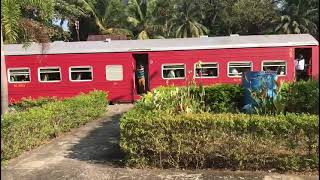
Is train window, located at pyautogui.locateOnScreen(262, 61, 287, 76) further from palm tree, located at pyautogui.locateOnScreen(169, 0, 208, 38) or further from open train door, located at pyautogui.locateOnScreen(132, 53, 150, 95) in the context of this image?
palm tree, located at pyautogui.locateOnScreen(169, 0, 208, 38)

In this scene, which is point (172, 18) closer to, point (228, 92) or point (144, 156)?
point (228, 92)

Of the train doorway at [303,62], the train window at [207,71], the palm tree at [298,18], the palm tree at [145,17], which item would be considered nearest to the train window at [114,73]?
the train window at [207,71]

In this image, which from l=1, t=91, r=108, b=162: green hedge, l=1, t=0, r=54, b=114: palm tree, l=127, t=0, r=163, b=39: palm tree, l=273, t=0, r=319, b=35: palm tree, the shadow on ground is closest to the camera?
l=1, t=91, r=108, b=162: green hedge

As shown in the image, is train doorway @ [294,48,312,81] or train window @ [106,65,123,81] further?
train window @ [106,65,123,81]

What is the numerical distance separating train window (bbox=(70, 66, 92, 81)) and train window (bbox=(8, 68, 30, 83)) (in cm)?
193

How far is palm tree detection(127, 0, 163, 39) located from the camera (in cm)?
4106

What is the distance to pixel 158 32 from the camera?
138ft

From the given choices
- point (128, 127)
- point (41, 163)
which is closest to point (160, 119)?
point (128, 127)

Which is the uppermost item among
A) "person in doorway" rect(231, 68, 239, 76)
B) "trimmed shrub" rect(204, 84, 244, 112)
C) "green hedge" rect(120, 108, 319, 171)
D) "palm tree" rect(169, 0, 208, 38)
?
"palm tree" rect(169, 0, 208, 38)

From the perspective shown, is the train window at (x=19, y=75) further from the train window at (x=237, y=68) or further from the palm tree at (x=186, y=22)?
the palm tree at (x=186, y=22)

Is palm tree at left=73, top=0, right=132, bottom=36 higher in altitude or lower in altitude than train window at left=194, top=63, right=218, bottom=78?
higher

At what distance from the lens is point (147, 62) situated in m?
20.2

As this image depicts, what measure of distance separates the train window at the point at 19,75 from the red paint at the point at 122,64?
0.60 ft

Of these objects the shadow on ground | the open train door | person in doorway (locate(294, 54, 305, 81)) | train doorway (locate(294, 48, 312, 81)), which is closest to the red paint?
the open train door
